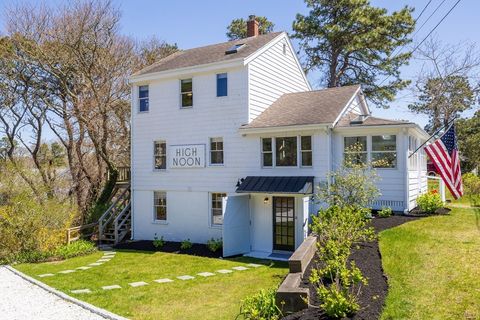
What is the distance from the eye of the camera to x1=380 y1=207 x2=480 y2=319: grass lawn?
554 centimetres

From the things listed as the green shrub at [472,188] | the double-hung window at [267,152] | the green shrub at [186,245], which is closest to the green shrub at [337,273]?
the double-hung window at [267,152]

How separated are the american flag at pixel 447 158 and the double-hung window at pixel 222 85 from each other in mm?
8348

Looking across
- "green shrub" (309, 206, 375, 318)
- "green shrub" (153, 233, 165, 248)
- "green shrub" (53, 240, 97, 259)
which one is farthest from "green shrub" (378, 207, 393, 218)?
"green shrub" (53, 240, 97, 259)

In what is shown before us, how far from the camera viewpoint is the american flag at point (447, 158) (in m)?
13.0

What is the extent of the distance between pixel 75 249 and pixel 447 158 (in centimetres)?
1549

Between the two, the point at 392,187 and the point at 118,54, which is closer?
the point at 392,187

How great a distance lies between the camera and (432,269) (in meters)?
7.37

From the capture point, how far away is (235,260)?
1367 centimetres

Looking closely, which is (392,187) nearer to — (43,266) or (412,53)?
(43,266)

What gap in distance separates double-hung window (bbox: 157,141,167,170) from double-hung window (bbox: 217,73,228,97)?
3.87m

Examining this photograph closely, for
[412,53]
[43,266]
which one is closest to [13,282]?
[43,266]

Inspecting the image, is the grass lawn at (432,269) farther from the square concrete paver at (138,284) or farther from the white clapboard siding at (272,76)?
the white clapboard siding at (272,76)

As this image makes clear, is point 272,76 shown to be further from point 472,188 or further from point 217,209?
point 472,188

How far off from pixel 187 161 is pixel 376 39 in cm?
1735
